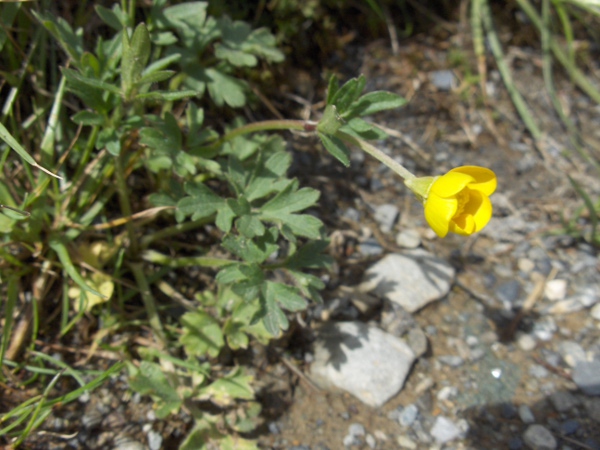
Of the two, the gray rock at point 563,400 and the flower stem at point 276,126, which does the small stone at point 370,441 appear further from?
the flower stem at point 276,126

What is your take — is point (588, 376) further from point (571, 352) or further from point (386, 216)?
point (386, 216)

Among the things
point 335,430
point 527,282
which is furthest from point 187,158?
point 527,282

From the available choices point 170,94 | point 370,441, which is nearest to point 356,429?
point 370,441

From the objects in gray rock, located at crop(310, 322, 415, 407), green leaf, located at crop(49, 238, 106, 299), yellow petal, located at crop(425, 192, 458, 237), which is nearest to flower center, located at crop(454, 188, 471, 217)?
yellow petal, located at crop(425, 192, 458, 237)

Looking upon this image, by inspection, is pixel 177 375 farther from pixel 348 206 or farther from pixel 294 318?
pixel 348 206

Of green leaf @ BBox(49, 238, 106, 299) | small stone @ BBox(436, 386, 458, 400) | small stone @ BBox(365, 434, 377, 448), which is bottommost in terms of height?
small stone @ BBox(436, 386, 458, 400)

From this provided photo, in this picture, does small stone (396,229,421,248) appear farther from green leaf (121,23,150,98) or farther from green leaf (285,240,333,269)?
green leaf (121,23,150,98)
